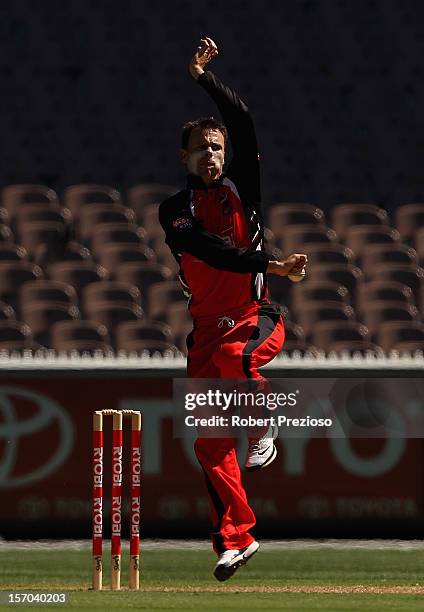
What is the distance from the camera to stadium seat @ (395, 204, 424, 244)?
15352 millimetres

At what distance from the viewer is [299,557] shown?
10.1m

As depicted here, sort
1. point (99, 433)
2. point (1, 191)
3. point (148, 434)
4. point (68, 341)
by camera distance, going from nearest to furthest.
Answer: point (99, 433)
point (148, 434)
point (68, 341)
point (1, 191)

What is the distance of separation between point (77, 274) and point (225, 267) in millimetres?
8485

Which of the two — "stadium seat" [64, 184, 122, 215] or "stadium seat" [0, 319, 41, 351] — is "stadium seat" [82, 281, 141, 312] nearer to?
"stadium seat" [0, 319, 41, 351]

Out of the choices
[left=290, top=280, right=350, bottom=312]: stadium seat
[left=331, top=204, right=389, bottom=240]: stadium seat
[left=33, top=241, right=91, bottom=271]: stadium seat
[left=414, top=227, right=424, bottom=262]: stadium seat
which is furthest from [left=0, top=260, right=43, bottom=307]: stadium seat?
[left=414, top=227, right=424, bottom=262]: stadium seat

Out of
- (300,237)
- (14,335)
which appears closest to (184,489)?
(14,335)

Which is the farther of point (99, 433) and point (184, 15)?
point (184, 15)

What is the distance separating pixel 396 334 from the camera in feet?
41.9

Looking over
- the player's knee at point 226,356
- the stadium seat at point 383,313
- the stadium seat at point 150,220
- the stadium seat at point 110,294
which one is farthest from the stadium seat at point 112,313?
the player's knee at point 226,356

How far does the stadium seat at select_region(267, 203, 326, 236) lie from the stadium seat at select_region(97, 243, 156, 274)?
1540 mm

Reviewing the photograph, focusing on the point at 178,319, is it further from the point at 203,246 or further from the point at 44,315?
the point at 203,246

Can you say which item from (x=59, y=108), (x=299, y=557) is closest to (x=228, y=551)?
(x=299, y=557)

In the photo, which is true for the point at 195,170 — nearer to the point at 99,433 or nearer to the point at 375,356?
the point at 99,433

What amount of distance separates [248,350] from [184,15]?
13.3 metres
